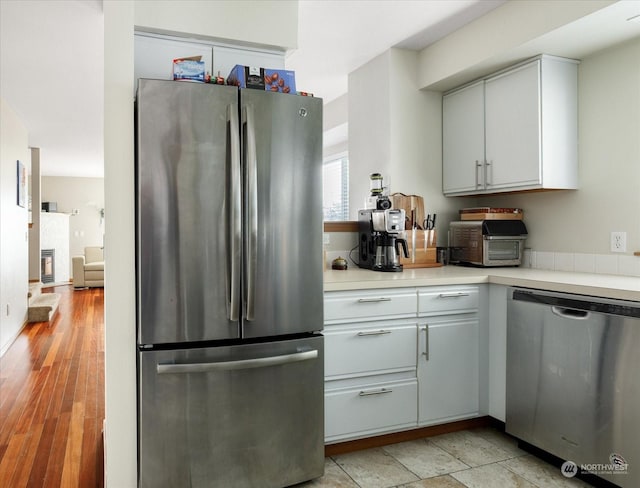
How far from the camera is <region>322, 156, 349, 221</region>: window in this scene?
18.7ft

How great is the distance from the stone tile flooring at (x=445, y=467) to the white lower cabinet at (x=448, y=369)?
147 mm

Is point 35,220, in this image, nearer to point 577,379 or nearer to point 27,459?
point 27,459

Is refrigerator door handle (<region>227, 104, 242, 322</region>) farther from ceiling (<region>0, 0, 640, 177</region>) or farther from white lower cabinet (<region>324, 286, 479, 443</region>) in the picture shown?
ceiling (<region>0, 0, 640, 177</region>)

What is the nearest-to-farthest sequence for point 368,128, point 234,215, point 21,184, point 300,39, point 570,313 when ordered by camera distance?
point 234,215
point 570,313
point 300,39
point 368,128
point 21,184

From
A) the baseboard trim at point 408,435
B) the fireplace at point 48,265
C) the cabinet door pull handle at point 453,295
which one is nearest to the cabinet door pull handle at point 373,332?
the cabinet door pull handle at point 453,295

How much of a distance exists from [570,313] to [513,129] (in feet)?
4.17

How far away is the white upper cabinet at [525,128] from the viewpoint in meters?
2.87

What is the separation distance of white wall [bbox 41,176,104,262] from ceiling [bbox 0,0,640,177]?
7132mm

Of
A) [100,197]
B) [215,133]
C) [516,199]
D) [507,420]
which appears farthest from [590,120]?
[100,197]

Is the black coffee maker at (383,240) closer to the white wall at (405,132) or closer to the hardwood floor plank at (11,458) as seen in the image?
the white wall at (405,132)

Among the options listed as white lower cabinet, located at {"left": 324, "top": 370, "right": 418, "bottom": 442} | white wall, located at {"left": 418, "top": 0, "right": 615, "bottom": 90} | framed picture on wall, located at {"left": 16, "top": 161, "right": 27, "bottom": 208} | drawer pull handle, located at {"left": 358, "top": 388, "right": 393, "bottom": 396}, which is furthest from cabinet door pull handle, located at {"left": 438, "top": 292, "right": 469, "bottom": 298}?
framed picture on wall, located at {"left": 16, "top": 161, "right": 27, "bottom": 208}

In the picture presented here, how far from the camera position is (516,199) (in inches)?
135

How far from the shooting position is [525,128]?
2.93m

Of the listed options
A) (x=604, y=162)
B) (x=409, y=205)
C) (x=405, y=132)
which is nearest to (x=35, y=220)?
(x=405, y=132)
